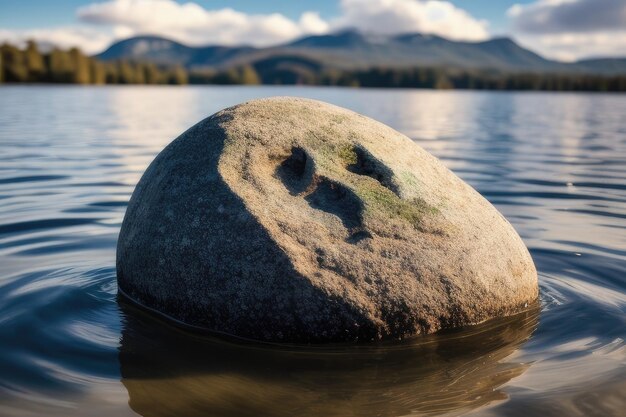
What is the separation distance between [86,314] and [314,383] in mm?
Answer: 2142

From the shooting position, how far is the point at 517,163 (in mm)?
14609

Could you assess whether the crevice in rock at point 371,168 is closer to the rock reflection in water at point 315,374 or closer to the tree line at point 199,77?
the rock reflection in water at point 315,374

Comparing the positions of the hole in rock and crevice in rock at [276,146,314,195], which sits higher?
crevice in rock at [276,146,314,195]

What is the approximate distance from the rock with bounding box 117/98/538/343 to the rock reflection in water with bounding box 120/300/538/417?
0.51ft

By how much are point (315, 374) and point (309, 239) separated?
3.02 ft

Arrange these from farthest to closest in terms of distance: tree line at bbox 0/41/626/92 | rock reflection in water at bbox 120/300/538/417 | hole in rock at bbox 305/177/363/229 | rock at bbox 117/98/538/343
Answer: tree line at bbox 0/41/626/92
hole in rock at bbox 305/177/363/229
rock at bbox 117/98/538/343
rock reflection in water at bbox 120/300/538/417

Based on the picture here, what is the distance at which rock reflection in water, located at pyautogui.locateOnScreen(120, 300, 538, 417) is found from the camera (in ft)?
12.3

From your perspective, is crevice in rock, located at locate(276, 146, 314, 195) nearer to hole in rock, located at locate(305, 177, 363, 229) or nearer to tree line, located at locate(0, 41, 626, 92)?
hole in rock, located at locate(305, 177, 363, 229)

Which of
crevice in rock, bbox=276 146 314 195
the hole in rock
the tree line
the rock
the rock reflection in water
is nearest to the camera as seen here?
the rock reflection in water

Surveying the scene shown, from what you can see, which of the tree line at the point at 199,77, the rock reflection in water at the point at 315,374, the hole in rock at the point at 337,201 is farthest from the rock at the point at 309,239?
the tree line at the point at 199,77

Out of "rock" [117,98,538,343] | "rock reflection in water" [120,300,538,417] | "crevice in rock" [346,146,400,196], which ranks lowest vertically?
"rock reflection in water" [120,300,538,417]

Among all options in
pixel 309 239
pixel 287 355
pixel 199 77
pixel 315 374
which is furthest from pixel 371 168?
pixel 199 77

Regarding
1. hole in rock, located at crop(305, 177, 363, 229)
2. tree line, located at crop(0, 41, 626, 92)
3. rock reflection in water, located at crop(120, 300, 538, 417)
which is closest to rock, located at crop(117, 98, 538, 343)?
hole in rock, located at crop(305, 177, 363, 229)

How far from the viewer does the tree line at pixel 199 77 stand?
96000mm
